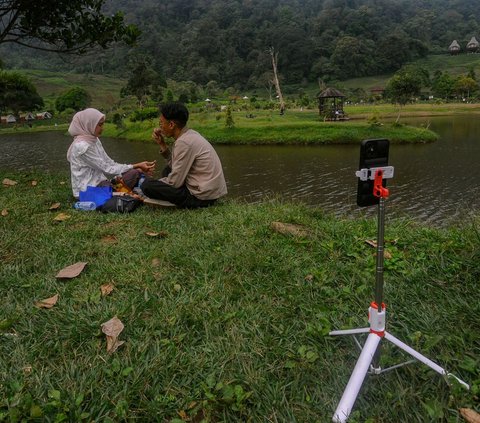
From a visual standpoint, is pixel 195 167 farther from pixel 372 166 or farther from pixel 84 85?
pixel 84 85

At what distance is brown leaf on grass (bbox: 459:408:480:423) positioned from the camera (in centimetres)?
152

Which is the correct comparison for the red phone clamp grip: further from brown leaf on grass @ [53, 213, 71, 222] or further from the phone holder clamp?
brown leaf on grass @ [53, 213, 71, 222]

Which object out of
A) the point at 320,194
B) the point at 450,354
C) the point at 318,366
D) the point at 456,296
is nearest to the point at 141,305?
the point at 318,366

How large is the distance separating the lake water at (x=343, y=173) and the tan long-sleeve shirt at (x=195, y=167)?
3377 mm

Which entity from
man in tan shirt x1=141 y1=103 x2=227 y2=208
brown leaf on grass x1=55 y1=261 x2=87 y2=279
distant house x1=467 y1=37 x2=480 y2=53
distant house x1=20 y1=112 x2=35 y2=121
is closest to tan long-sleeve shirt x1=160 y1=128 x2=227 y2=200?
man in tan shirt x1=141 y1=103 x2=227 y2=208

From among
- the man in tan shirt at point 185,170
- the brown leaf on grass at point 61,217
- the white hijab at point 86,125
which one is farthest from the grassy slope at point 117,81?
the brown leaf on grass at point 61,217

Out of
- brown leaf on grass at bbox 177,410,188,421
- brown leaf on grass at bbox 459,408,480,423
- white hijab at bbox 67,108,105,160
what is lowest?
brown leaf on grass at bbox 177,410,188,421

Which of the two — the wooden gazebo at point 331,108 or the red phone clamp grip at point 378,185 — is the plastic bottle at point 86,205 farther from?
the wooden gazebo at point 331,108

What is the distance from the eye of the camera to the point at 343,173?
13.3 meters

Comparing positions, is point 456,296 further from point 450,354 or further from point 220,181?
point 220,181

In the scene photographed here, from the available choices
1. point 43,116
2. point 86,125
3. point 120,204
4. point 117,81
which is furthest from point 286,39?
point 120,204

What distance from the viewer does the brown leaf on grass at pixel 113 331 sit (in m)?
2.10

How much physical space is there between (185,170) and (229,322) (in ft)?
9.44

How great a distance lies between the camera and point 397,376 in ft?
5.96
